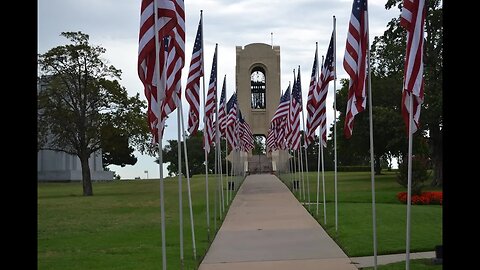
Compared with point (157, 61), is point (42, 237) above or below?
below

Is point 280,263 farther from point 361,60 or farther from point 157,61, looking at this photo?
point 157,61

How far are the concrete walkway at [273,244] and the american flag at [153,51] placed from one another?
3.79 meters

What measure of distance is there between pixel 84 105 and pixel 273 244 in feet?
99.6

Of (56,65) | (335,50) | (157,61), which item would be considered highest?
(56,65)

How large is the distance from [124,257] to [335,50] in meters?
8.03

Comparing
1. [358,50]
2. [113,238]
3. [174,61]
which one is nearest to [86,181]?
[113,238]

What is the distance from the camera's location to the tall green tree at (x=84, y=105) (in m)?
42.7

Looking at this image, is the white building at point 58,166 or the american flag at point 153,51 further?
the white building at point 58,166

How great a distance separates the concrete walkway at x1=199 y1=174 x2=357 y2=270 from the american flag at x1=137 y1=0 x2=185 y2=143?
12.4 feet

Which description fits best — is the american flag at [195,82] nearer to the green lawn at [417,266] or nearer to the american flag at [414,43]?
the green lawn at [417,266]

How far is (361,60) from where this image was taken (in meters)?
11.9

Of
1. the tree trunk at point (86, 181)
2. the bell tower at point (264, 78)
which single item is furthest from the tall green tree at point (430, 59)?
the bell tower at point (264, 78)
